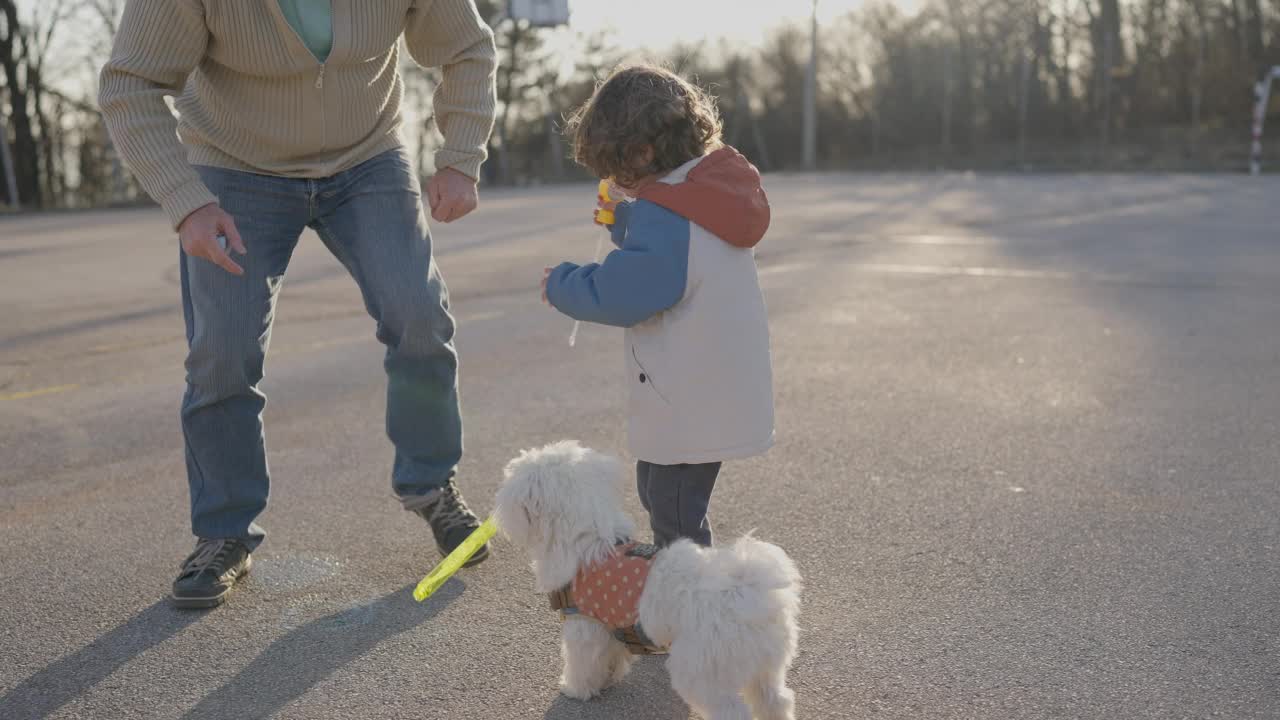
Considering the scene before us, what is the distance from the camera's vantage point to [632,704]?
264cm

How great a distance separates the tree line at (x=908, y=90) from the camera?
32688 mm

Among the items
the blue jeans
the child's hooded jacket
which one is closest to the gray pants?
the child's hooded jacket

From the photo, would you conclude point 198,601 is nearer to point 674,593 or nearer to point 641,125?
point 674,593

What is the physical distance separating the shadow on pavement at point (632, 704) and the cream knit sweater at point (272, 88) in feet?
5.28

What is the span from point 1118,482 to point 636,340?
7.42 ft

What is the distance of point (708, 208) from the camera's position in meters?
2.62

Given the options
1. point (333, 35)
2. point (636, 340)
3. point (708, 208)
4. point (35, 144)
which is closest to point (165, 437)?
point (333, 35)

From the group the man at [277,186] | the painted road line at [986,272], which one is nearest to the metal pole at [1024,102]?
the painted road line at [986,272]

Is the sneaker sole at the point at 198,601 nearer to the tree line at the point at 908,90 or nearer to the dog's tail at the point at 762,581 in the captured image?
the dog's tail at the point at 762,581

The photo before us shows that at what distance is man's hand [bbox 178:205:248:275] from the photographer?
9.48ft

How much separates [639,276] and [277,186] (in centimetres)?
128

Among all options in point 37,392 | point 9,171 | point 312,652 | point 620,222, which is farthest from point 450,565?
point 9,171

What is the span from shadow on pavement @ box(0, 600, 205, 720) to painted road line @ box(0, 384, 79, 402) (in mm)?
3269

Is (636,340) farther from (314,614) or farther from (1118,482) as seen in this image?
(1118,482)
